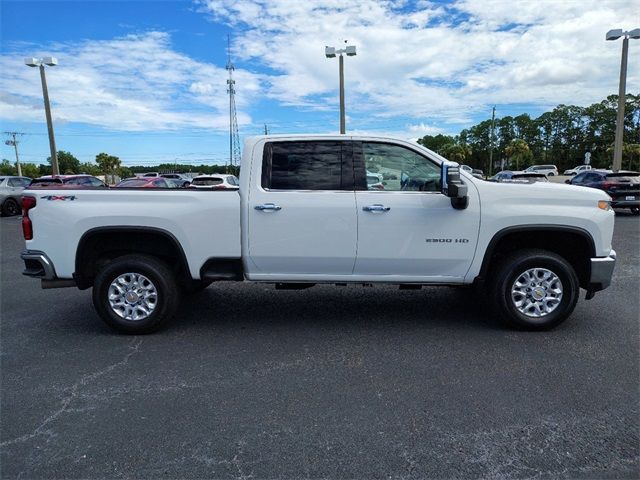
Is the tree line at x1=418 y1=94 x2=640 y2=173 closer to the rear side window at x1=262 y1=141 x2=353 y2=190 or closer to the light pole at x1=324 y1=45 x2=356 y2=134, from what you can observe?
the light pole at x1=324 y1=45 x2=356 y2=134

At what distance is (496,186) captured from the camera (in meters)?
4.58

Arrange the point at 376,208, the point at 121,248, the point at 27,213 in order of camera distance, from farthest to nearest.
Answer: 1. the point at 121,248
2. the point at 27,213
3. the point at 376,208

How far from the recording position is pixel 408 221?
454 cm

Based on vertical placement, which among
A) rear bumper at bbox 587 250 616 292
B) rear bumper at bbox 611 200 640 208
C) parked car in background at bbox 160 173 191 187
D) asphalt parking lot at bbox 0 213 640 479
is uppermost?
parked car in background at bbox 160 173 191 187

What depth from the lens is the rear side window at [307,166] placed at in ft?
15.3

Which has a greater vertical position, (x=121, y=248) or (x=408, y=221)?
(x=408, y=221)

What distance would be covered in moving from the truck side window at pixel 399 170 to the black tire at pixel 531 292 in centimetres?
112

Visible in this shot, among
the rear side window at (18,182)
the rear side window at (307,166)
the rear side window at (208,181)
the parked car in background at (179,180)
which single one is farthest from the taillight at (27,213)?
the rear side window at (18,182)

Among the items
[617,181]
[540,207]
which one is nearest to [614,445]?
[540,207]

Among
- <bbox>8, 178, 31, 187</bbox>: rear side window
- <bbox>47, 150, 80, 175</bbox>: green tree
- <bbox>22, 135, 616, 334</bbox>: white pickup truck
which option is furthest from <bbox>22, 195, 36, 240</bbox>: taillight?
<bbox>47, 150, 80, 175</bbox>: green tree

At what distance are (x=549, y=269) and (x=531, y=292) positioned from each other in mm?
291

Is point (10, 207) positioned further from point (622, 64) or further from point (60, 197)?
point (622, 64)

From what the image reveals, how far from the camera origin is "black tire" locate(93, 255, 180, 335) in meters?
4.65

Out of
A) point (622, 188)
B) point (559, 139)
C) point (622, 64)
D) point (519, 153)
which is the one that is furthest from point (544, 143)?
point (622, 188)
